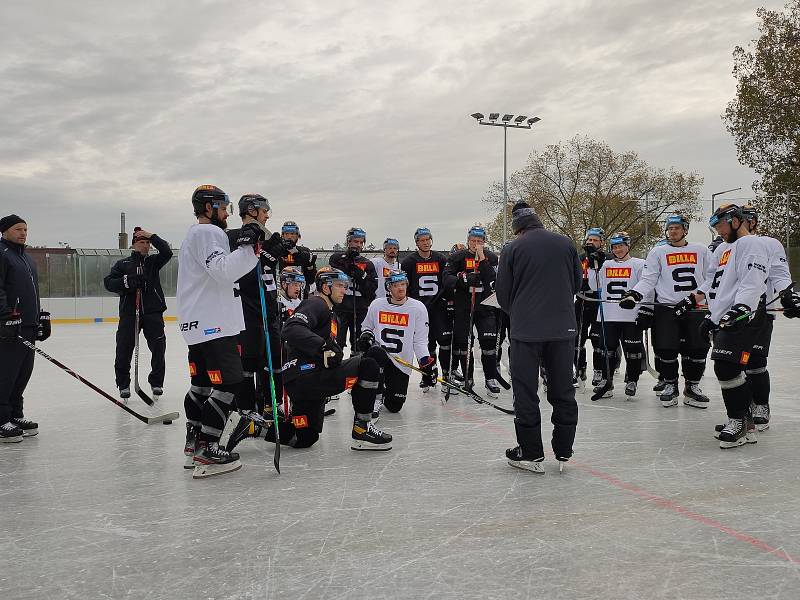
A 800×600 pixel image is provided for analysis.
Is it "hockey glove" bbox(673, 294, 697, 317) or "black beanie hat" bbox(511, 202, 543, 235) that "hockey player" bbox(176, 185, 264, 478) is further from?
"hockey glove" bbox(673, 294, 697, 317)

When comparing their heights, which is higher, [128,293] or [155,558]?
[128,293]

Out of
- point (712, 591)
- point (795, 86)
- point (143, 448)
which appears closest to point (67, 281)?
point (143, 448)

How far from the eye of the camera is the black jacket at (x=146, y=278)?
6902 mm

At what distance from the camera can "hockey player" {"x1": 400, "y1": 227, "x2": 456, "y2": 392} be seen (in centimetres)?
751

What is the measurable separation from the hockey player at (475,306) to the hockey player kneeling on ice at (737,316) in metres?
2.75

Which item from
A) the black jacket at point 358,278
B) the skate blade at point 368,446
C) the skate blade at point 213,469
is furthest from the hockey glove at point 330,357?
the black jacket at point 358,278

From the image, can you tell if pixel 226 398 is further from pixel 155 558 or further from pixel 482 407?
pixel 482 407

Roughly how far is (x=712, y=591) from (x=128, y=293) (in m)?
6.12

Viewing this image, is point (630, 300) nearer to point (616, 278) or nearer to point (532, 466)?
point (616, 278)

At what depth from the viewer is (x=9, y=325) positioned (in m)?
5.02

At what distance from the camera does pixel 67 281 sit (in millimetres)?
19922

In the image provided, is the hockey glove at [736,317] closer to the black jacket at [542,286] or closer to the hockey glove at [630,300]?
the black jacket at [542,286]

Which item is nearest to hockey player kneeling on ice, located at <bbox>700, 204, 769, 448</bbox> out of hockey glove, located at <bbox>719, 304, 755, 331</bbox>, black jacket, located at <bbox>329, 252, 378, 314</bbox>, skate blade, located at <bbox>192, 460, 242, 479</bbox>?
hockey glove, located at <bbox>719, 304, 755, 331</bbox>

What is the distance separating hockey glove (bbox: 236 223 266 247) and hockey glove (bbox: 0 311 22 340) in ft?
7.26
